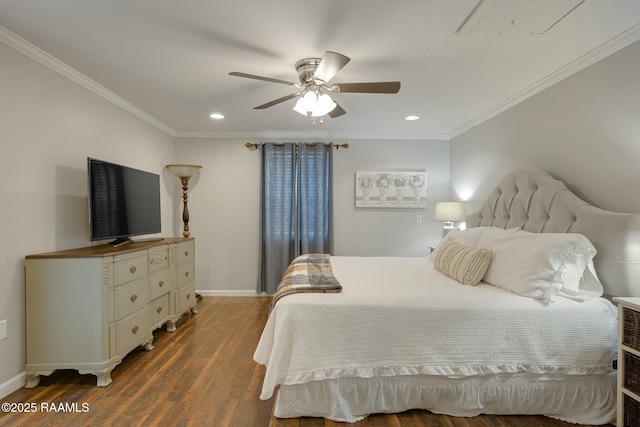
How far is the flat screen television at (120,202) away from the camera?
2354mm

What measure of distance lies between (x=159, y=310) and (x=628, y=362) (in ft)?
11.2

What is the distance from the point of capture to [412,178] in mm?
4246

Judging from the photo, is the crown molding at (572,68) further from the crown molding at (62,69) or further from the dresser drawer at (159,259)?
the crown molding at (62,69)

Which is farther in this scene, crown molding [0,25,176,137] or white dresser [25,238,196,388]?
white dresser [25,238,196,388]

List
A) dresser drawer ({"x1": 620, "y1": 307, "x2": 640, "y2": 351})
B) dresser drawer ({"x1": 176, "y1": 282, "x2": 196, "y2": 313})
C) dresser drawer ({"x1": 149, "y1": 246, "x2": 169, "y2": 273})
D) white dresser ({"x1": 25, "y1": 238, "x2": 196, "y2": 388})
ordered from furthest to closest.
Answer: dresser drawer ({"x1": 176, "y1": 282, "x2": 196, "y2": 313}), dresser drawer ({"x1": 149, "y1": 246, "x2": 169, "y2": 273}), white dresser ({"x1": 25, "y1": 238, "x2": 196, "y2": 388}), dresser drawer ({"x1": 620, "y1": 307, "x2": 640, "y2": 351})

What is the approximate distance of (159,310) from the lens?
2850 millimetres

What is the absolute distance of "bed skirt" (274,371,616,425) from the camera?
67.9 inches

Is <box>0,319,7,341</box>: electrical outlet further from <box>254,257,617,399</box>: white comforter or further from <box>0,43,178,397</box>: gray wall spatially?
<box>254,257,617,399</box>: white comforter

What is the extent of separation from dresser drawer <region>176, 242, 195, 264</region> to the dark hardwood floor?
32.8 inches

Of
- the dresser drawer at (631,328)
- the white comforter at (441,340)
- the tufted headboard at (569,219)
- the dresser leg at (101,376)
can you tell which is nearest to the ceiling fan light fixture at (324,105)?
the white comforter at (441,340)

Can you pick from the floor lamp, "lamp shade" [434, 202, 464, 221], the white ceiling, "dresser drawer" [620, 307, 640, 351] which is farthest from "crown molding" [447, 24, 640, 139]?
the floor lamp

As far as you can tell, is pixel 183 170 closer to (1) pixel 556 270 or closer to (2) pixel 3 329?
(2) pixel 3 329

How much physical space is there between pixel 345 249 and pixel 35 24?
3664 mm

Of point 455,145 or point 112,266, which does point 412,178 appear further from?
point 112,266
